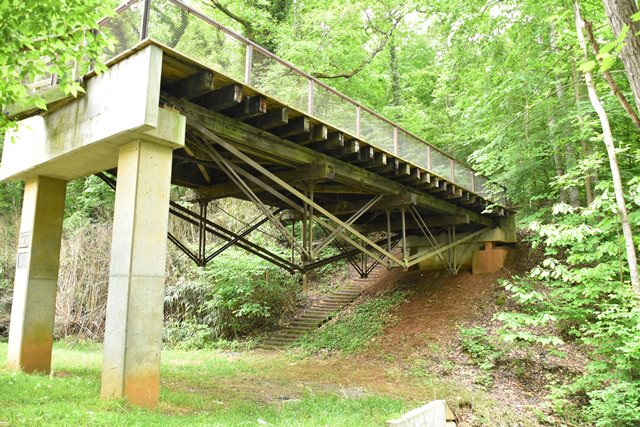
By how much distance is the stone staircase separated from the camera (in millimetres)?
15505

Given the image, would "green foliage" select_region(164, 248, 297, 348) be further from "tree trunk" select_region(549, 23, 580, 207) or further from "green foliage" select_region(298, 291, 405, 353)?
"tree trunk" select_region(549, 23, 580, 207)

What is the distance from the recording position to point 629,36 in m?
3.37

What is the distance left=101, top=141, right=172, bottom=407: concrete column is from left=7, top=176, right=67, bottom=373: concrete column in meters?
2.93

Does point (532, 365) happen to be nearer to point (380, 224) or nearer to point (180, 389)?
point (380, 224)

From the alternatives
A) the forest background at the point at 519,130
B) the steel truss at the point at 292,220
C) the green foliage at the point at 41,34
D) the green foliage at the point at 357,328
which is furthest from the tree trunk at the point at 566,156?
the green foliage at the point at 41,34

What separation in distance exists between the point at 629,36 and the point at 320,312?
581 inches

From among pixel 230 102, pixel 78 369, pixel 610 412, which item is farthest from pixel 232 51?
pixel 610 412

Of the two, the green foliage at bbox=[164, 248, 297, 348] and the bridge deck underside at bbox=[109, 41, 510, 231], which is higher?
the bridge deck underside at bbox=[109, 41, 510, 231]

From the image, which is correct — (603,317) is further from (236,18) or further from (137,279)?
(236,18)

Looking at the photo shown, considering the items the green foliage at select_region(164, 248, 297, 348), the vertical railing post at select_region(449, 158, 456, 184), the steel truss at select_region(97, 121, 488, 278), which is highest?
the vertical railing post at select_region(449, 158, 456, 184)

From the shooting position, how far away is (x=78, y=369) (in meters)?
8.65

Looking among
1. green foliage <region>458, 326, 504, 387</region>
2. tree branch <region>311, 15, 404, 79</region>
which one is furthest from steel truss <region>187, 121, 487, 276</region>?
tree branch <region>311, 15, 404, 79</region>

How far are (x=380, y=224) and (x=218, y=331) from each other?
7.11 metres

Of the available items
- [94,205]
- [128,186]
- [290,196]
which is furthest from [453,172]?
[94,205]
